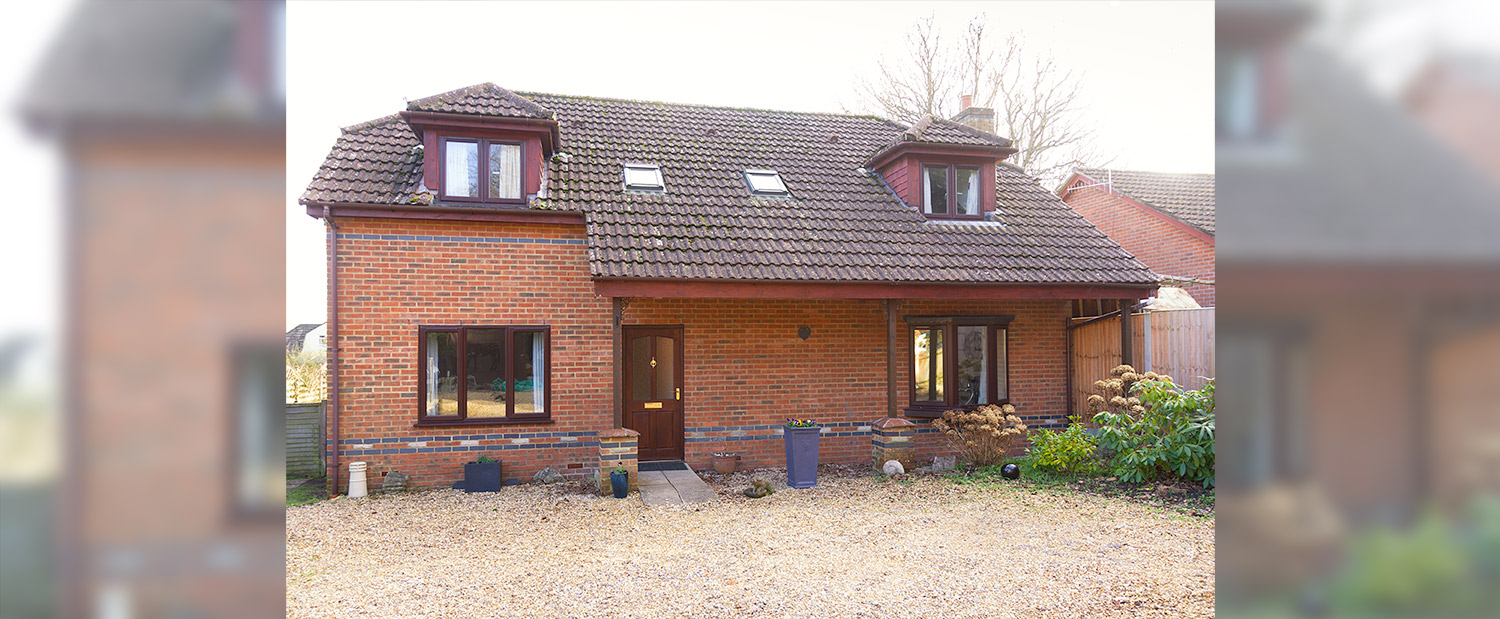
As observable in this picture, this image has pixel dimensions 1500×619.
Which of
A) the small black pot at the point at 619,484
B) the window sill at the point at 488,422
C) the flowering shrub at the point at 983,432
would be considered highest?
the window sill at the point at 488,422

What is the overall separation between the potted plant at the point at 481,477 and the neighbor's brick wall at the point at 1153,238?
48.1ft

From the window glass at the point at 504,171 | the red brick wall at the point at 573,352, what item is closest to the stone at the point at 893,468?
the red brick wall at the point at 573,352

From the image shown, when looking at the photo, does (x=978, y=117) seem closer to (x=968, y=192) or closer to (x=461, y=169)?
(x=968, y=192)

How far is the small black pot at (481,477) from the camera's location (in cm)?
960

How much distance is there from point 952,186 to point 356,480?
9739 mm

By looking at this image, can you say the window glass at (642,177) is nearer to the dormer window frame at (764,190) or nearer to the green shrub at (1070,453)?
the dormer window frame at (764,190)

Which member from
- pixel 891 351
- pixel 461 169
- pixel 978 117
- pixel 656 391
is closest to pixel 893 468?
pixel 891 351

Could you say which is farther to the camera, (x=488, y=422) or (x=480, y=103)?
(x=480, y=103)

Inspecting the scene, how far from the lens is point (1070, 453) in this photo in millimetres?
9844

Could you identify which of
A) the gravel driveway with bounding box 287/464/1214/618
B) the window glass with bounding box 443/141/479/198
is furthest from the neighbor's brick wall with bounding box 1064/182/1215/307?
the window glass with bounding box 443/141/479/198
